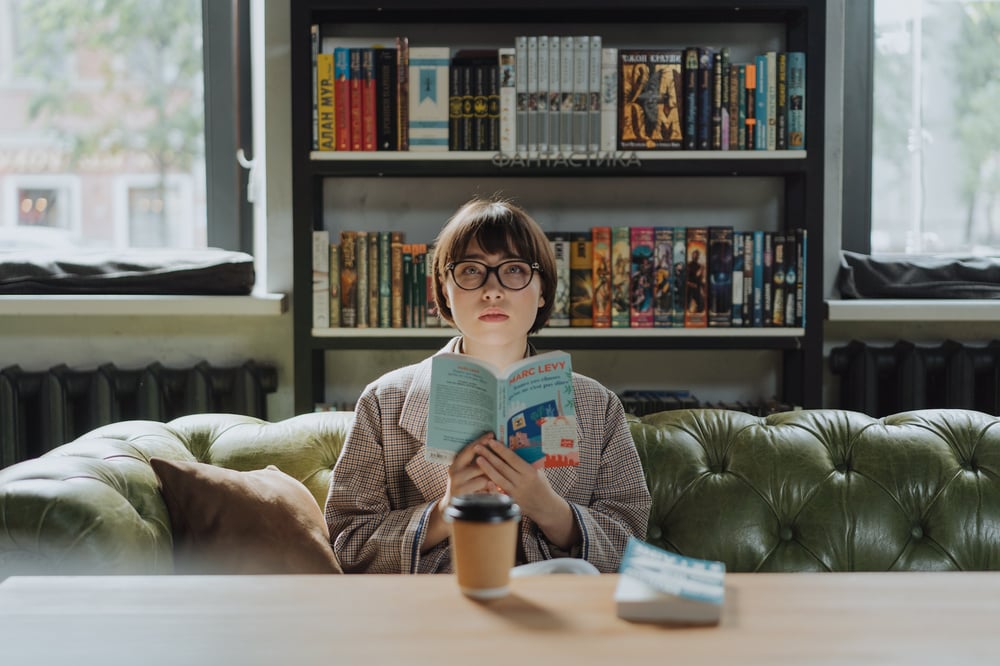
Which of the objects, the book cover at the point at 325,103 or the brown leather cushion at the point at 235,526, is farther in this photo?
the book cover at the point at 325,103

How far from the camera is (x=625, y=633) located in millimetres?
881

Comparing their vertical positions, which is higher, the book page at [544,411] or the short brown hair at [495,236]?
the short brown hair at [495,236]

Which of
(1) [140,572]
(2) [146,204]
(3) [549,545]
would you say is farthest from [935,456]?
(2) [146,204]

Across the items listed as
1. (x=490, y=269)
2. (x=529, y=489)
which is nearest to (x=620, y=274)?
(x=490, y=269)

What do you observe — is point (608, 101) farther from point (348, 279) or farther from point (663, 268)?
point (348, 279)

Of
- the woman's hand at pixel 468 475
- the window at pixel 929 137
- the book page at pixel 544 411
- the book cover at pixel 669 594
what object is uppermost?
the window at pixel 929 137

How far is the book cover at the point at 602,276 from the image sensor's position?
257cm

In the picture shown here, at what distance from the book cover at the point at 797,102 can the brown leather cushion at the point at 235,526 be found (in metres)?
1.66

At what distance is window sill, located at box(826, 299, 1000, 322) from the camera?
2.66m

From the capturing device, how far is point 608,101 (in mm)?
2516

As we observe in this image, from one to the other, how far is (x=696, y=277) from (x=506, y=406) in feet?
4.81

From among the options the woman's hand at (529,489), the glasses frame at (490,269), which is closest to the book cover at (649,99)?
the glasses frame at (490,269)

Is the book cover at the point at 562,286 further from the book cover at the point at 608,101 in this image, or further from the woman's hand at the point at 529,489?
the woman's hand at the point at 529,489

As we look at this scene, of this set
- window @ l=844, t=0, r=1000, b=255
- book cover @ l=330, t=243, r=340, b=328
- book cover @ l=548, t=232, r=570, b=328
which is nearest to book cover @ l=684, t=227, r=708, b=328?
book cover @ l=548, t=232, r=570, b=328
